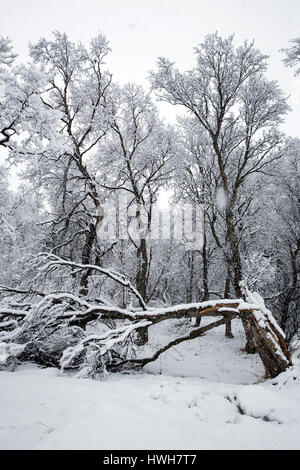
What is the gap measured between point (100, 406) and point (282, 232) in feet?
40.4

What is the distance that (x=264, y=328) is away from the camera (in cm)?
484

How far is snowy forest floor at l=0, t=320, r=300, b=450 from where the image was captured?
218cm

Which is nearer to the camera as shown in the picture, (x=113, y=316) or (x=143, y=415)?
(x=143, y=415)

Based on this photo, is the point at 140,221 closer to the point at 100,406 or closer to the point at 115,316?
the point at 115,316

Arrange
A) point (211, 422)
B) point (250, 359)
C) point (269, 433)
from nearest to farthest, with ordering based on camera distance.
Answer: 1. point (269, 433)
2. point (211, 422)
3. point (250, 359)

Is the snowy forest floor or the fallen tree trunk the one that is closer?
the snowy forest floor

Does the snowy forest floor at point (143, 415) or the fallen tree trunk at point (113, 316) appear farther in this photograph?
the fallen tree trunk at point (113, 316)

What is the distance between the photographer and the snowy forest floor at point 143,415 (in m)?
2.18

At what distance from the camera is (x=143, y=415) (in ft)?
8.79

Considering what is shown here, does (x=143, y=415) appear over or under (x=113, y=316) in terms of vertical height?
under
